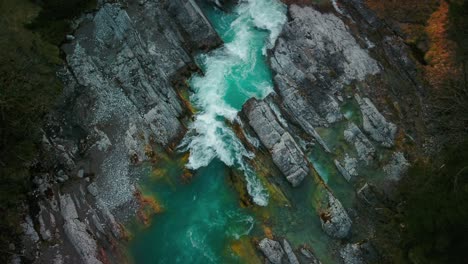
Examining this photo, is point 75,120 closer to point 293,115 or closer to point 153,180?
point 153,180

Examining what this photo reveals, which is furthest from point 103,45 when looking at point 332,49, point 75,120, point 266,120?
point 332,49

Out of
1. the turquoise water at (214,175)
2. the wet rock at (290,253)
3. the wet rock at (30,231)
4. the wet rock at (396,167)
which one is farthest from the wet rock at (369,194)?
the wet rock at (30,231)

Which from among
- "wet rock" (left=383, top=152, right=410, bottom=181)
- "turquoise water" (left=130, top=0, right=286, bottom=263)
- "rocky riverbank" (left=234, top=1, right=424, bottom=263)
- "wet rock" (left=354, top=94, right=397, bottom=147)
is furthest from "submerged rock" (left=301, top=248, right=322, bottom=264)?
"wet rock" (left=354, top=94, right=397, bottom=147)

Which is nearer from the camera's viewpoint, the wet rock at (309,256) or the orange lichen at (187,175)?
the wet rock at (309,256)

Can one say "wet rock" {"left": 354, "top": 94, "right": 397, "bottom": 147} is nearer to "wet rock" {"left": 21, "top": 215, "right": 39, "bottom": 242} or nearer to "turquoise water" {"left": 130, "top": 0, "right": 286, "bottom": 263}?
"turquoise water" {"left": 130, "top": 0, "right": 286, "bottom": 263}

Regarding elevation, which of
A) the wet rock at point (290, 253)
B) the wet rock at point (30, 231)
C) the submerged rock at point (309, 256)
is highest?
the wet rock at point (30, 231)

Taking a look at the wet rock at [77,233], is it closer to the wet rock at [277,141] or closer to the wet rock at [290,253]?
the wet rock at [290,253]

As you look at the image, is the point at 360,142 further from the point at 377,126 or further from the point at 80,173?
the point at 80,173
